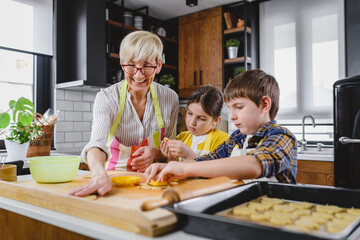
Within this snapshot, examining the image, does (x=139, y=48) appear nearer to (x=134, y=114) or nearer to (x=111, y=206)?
(x=134, y=114)

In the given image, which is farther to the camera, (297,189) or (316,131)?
(316,131)

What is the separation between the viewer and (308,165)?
279 centimetres

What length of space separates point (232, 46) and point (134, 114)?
2484mm

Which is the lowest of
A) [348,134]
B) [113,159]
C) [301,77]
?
[113,159]

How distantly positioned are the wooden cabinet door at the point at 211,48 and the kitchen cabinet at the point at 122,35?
466mm

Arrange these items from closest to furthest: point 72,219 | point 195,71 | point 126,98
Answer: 1. point 72,219
2. point 126,98
3. point 195,71

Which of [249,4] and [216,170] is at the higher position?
[249,4]

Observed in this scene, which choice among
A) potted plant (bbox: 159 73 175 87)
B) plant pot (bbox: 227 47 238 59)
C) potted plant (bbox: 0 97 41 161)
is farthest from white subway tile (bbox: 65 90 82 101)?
plant pot (bbox: 227 47 238 59)

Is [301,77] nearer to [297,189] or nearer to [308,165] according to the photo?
[308,165]

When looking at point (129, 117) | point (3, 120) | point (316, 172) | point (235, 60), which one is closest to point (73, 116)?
point (3, 120)

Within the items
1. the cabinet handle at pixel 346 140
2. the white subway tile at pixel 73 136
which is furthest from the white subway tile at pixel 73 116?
the cabinet handle at pixel 346 140

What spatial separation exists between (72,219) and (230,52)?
135 inches

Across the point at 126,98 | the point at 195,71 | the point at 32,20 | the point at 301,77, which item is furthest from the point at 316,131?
the point at 32,20

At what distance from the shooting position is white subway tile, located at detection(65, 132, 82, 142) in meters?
3.34
